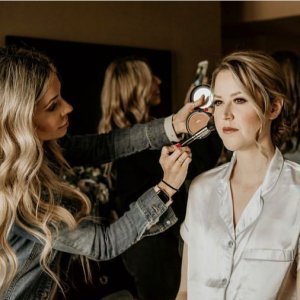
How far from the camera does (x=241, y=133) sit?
1.07 metres

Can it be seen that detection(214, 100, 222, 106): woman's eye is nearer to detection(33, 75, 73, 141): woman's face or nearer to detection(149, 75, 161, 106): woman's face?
detection(33, 75, 73, 141): woman's face

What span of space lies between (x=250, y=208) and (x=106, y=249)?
38 cm

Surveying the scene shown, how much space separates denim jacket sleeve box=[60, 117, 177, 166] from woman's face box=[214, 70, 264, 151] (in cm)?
32

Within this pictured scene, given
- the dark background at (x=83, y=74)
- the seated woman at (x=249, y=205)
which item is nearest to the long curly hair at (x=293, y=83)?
the seated woman at (x=249, y=205)

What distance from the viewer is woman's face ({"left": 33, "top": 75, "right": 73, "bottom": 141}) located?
47.9 inches

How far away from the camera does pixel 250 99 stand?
1049 mm

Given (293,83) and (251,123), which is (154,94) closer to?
(293,83)

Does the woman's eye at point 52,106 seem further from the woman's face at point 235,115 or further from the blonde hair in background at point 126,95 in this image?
the blonde hair in background at point 126,95

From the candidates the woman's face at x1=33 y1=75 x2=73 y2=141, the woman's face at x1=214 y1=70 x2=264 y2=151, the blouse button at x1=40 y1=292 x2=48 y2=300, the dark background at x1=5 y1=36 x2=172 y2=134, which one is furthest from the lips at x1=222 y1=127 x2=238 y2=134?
the dark background at x1=5 y1=36 x2=172 y2=134

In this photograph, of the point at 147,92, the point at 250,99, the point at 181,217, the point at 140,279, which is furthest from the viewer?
the point at 147,92

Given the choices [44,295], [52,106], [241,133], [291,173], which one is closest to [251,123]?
[241,133]

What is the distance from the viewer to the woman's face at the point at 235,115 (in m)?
1.06

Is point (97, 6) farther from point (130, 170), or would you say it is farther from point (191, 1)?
point (130, 170)

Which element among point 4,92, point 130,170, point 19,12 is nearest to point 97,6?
point 19,12
